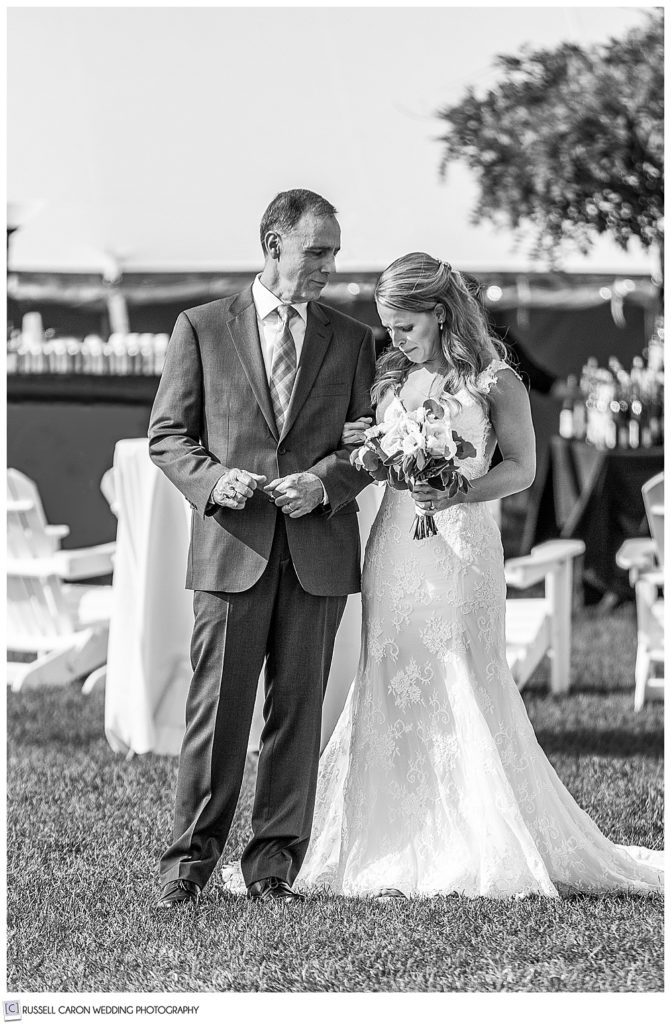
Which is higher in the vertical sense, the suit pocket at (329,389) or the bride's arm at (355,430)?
the suit pocket at (329,389)

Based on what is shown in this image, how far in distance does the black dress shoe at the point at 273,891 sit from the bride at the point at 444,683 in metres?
0.16

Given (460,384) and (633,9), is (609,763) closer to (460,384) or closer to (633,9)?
(460,384)

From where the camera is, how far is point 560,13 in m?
9.67

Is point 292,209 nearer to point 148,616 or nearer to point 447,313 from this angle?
point 447,313

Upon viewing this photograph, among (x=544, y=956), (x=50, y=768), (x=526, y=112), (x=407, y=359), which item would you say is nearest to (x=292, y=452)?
(x=407, y=359)

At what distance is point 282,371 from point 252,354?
109 mm

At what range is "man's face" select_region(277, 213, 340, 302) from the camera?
12.0 feet

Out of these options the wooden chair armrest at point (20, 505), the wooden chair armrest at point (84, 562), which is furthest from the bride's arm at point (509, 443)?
the wooden chair armrest at point (20, 505)

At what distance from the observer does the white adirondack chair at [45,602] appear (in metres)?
7.09

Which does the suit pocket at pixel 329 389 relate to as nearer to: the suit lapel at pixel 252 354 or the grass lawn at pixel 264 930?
the suit lapel at pixel 252 354

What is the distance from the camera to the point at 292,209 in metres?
3.69

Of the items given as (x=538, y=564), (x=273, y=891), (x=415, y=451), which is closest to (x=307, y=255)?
(x=415, y=451)

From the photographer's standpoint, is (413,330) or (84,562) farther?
(84,562)

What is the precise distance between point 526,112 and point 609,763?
18.7ft
